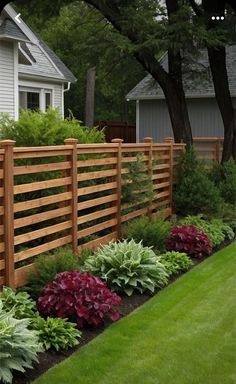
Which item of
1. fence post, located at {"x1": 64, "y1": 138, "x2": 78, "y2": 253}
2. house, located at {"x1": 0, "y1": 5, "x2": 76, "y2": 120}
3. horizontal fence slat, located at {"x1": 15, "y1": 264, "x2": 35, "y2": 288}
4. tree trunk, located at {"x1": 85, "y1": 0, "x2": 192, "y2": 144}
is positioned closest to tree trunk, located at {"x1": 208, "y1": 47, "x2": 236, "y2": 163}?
tree trunk, located at {"x1": 85, "y1": 0, "x2": 192, "y2": 144}

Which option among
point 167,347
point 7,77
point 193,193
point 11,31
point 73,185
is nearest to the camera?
point 167,347

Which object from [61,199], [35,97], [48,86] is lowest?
[61,199]

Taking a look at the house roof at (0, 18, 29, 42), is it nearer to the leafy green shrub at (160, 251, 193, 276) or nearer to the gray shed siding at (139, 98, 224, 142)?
the leafy green shrub at (160, 251, 193, 276)

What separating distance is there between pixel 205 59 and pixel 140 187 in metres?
17.2

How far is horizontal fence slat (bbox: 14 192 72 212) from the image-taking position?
587 centimetres

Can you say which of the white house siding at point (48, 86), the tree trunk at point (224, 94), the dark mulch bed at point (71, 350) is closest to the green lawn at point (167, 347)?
the dark mulch bed at point (71, 350)

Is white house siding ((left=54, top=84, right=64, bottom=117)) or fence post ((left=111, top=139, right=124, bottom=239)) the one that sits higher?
white house siding ((left=54, top=84, right=64, bottom=117))

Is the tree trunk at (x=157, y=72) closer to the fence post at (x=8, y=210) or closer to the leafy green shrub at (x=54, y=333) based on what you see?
the fence post at (x=8, y=210)

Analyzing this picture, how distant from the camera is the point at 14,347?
413 cm

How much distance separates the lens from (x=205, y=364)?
4.64m

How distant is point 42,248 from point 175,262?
2.23 metres

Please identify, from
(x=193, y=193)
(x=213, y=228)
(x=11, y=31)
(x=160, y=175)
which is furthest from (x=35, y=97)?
(x=213, y=228)

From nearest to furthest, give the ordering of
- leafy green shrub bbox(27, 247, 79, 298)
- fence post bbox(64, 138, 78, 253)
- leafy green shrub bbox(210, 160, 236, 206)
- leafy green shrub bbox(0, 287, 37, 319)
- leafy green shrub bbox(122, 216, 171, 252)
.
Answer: leafy green shrub bbox(0, 287, 37, 319) < leafy green shrub bbox(27, 247, 79, 298) < fence post bbox(64, 138, 78, 253) < leafy green shrub bbox(122, 216, 171, 252) < leafy green shrub bbox(210, 160, 236, 206)

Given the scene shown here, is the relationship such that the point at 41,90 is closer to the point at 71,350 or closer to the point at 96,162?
the point at 96,162
